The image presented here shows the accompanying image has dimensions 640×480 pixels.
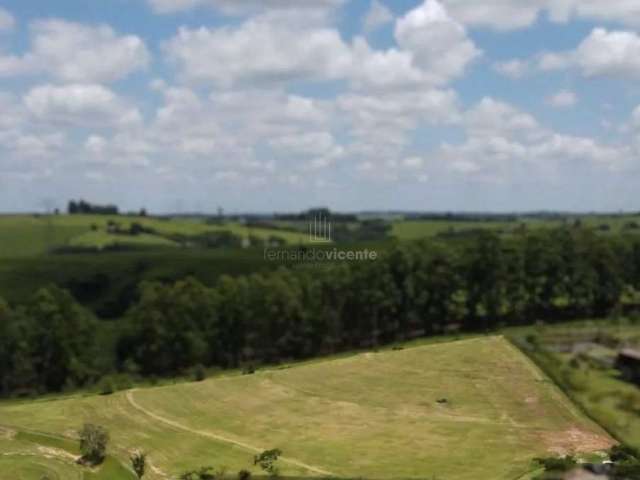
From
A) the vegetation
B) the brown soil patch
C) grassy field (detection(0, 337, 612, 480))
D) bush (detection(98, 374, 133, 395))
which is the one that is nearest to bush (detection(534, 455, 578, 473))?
grassy field (detection(0, 337, 612, 480))

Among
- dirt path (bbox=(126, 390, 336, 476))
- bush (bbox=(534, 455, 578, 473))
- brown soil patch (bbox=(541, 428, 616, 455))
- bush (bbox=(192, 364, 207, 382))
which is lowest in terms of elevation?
bush (bbox=(192, 364, 207, 382))

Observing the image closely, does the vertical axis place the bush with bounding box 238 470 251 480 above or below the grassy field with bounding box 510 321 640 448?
below

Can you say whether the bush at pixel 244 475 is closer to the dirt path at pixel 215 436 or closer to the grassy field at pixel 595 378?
the dirt path at pixel 215 436

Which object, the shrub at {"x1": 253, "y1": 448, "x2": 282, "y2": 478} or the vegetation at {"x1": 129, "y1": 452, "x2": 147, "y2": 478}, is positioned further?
the shrub at {"x1": 253, "y1": 448, "x2": 282, "y2": 478}

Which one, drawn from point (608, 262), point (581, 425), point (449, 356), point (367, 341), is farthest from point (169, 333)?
point (608, 262)

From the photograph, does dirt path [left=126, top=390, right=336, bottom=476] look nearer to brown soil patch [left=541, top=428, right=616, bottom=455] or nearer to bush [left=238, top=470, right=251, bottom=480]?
bush [left=238, top=470, right=251, bottom=480]

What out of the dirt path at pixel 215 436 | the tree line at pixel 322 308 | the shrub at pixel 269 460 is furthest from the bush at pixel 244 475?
the tree line at pixel 322 308
